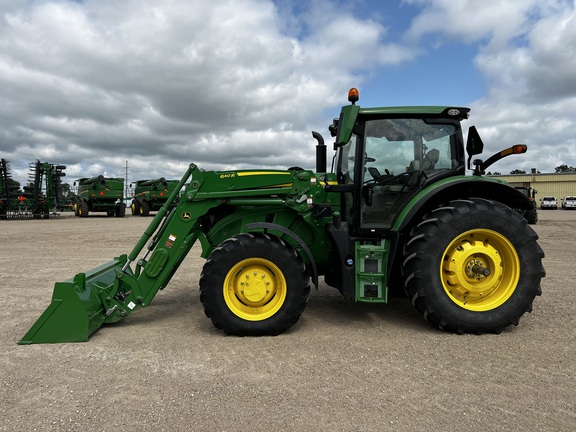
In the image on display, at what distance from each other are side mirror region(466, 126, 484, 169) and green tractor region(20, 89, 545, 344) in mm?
11

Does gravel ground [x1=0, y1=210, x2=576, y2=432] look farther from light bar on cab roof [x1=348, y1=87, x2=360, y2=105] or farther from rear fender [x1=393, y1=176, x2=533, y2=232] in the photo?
light bar on cab roof [x1=348, y1=87, x2=360, y2=105]

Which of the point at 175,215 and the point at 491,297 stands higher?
the point at 175,215

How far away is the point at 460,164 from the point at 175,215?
3.12 metres

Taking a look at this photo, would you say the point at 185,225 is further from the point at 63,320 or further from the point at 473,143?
the point at 473,143

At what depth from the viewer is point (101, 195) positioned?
24703 mm

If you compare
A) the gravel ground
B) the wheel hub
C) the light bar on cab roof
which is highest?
the light bar on cab roof

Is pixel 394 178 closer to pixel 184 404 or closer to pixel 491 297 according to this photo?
pixel 491 297

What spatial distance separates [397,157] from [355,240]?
102 centimetres

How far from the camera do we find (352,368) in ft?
10.3

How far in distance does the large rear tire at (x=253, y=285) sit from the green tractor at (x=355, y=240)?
0.03 ft

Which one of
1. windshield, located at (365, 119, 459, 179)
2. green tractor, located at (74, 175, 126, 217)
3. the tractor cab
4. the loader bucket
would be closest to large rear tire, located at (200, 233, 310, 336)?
the tractor cab

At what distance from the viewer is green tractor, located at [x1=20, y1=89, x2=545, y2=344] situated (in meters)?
3.88

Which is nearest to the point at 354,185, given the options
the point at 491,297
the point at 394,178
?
the point at 394,178

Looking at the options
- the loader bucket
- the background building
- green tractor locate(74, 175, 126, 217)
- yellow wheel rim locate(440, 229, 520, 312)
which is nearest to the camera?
the loader bucket
